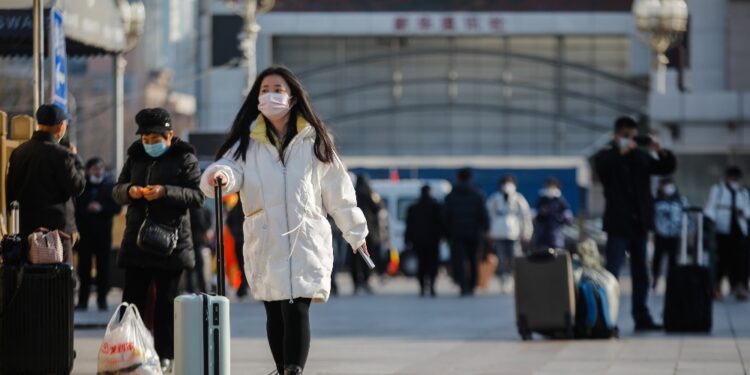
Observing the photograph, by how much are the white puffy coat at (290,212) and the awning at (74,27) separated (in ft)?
19.6

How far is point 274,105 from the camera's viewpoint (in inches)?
365

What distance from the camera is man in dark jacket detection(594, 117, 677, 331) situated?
15797 millimetres

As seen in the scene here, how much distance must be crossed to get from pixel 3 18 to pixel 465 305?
8.12 meters

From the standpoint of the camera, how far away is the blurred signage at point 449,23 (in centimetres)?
6719

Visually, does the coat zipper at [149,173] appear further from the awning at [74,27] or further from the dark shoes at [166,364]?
the awning at [74,27]

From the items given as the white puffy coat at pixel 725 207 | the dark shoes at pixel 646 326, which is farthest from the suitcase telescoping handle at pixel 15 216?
the white puffy coat at pixel 725 207

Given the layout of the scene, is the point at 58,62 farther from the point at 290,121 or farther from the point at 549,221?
the point at 549,221

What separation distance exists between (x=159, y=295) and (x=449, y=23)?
186 ft

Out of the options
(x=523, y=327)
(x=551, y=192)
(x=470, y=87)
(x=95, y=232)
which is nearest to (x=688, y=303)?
(x=523, y=327)

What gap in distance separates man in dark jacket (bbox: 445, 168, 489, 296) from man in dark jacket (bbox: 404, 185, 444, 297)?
36cm

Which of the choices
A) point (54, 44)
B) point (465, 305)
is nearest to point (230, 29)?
point (465, 305)

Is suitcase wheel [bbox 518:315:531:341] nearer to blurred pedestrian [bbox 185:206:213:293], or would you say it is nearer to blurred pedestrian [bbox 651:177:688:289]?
blurred pedestrian [bbox 185:206:213:293]

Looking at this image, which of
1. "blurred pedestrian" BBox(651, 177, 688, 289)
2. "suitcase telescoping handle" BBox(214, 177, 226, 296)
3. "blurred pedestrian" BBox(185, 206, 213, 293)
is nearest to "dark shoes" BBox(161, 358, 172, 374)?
"suitcase telescoping handle" BBox(214, 177, 226, 296)

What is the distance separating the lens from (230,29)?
3491 cm
